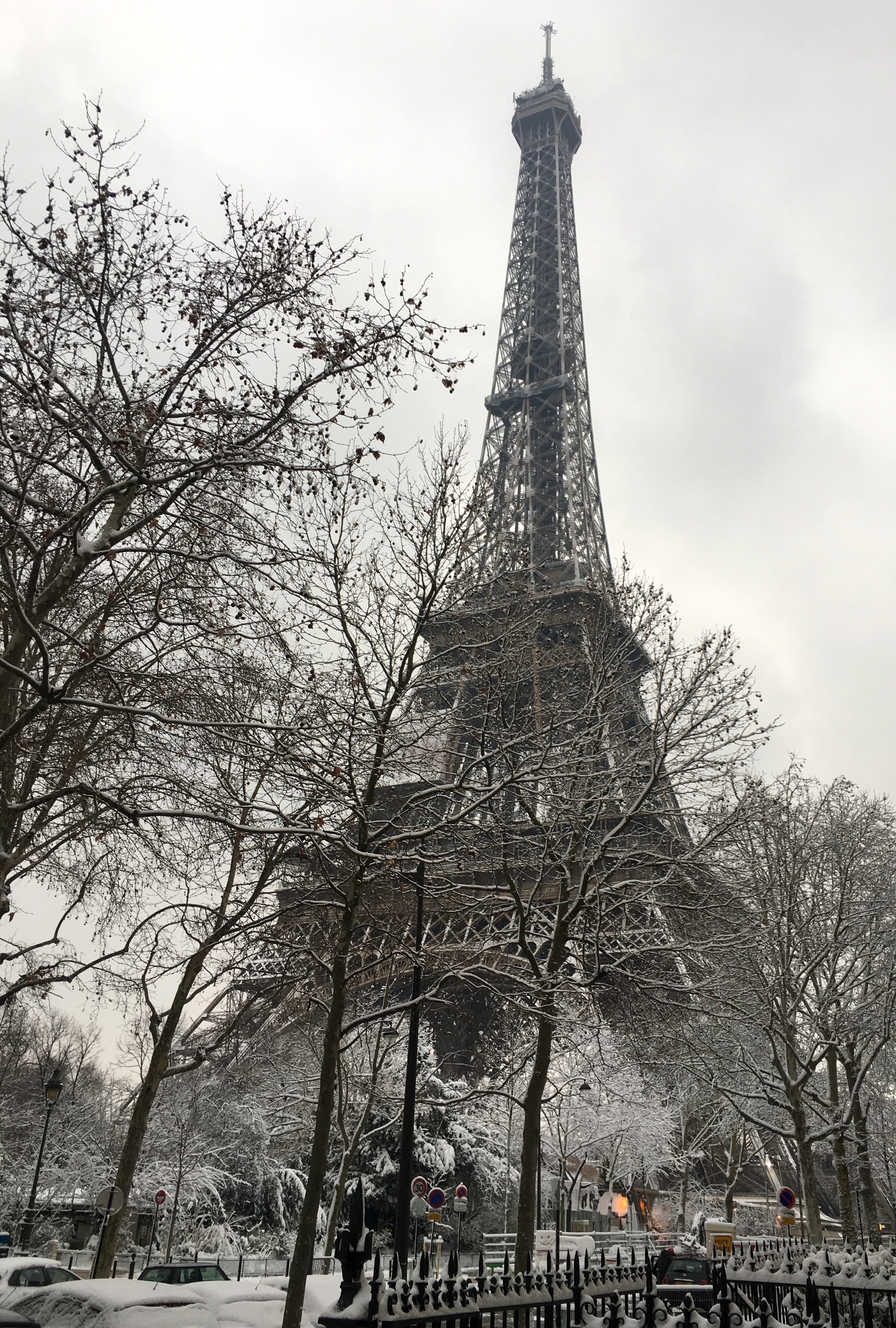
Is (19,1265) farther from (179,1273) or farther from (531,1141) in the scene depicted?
(531,1141)

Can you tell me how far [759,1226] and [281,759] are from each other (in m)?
63.5

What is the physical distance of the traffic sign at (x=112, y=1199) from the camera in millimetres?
13875

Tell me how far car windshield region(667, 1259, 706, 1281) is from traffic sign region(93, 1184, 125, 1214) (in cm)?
1188

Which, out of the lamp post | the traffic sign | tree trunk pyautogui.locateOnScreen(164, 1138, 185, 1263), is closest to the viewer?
the traffic sign

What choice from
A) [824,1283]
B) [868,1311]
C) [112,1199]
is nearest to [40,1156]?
[112,1199]

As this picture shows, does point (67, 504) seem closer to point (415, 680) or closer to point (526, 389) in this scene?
point (415, 680)

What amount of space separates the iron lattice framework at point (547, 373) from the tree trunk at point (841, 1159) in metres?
19.3

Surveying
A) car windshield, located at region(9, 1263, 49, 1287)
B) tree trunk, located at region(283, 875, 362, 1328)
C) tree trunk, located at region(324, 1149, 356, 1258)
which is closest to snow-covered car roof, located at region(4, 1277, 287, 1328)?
tree trunk, located at region(283, 875, 362, 1328)

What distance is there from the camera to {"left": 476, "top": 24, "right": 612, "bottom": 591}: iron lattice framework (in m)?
48.7

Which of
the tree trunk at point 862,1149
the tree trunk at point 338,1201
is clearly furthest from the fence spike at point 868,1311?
the tree trunk at point 338,1201

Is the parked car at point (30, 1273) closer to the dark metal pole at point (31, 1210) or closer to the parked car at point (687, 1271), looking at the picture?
the dark metal pole at point (31, 1210)

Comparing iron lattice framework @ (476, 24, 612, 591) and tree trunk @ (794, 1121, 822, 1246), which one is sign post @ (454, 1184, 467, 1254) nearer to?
tree trunk @ (794, 1121, 822, 1246)

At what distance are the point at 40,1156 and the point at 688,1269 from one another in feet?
47.8

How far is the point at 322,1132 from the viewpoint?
11.4 meters
